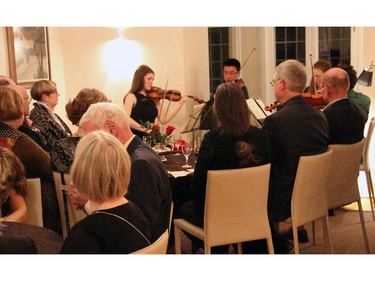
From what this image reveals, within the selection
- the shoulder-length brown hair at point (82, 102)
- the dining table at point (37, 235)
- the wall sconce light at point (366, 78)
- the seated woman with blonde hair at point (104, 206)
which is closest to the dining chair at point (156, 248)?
the seated woman with blonde hair at point (104, 206)

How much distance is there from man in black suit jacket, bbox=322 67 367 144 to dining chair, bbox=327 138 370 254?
0.24m

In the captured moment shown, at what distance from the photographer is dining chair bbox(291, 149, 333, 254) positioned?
11.8 feet

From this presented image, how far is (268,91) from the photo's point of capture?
6316 mm

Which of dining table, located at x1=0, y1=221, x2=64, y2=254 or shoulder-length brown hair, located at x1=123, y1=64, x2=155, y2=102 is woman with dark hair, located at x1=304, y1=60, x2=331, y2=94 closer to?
shoulder-length brown hair, located at x1=123, y1=64, x2=155, y2=102

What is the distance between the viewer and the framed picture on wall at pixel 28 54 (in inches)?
207

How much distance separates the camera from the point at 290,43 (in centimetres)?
635

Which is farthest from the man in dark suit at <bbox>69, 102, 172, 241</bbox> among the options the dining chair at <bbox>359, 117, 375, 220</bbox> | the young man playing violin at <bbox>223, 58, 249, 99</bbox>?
the young man playing violin at <bbox>223, 58, 249, 99</bbox>

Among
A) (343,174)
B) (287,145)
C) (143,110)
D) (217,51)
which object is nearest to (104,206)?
(287,145)

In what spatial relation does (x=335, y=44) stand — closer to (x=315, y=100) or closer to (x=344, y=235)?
(x=315, y=100)

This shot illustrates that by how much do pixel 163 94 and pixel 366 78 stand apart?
1918 mm

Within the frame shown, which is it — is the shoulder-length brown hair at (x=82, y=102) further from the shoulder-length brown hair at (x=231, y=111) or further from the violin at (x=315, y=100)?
the violin at (x=315, y=100)

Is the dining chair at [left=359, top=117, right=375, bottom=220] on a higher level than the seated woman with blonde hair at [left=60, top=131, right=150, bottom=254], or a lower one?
lower

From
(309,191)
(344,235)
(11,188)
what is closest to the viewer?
(11,188)

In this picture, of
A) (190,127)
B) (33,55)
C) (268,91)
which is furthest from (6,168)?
(268,91)
